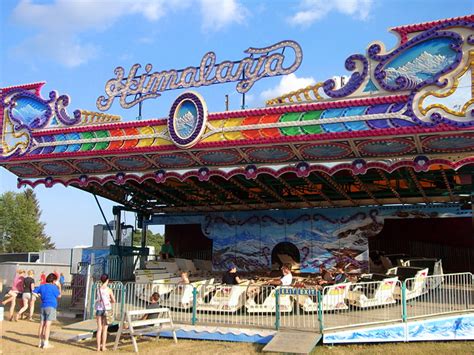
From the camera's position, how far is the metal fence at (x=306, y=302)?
9.76m

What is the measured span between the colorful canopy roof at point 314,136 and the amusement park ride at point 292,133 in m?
0.03

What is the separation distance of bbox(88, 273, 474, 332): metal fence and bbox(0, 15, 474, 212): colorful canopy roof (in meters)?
2.62

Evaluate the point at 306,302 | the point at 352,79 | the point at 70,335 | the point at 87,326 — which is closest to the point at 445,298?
the point at 306,302

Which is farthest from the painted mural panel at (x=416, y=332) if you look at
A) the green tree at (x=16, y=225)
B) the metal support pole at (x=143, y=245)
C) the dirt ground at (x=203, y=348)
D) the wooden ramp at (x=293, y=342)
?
the green tree at (x=16, y=225)

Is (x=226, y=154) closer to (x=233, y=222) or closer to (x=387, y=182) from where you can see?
(x=387, y=182)

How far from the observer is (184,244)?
2200 centimetres

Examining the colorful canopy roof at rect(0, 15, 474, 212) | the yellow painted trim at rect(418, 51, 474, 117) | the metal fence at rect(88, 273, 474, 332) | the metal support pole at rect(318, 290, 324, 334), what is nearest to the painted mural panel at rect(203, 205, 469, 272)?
the colorful canopy roof at rect(0, 15, 474, 212)

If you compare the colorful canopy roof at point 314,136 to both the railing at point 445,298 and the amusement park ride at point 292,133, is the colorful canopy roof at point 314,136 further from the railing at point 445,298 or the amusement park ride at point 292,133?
the railing at point 445,298

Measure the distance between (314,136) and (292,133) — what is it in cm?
53

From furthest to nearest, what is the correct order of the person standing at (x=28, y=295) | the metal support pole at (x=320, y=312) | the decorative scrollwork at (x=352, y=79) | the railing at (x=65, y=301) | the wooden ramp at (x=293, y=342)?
the railing at (x=65, y=301) → the person standing at (x=28, y=295) → the decorative scrollwork at (x=352, y=79) → the metal support pole at (x=320, y=312) → the wooden ramp at (x=293, y=342)

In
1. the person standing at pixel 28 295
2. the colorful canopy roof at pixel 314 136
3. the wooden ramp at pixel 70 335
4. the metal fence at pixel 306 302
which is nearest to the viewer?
the metal fence at pixel 306 302

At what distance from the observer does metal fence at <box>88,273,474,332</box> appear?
976cm

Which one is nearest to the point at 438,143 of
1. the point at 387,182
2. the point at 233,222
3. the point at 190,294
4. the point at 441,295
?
the point at 441,295

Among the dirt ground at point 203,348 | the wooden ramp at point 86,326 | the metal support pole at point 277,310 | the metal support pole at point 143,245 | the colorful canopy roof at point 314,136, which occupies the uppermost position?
the colorful canopy roof at point 314,136
